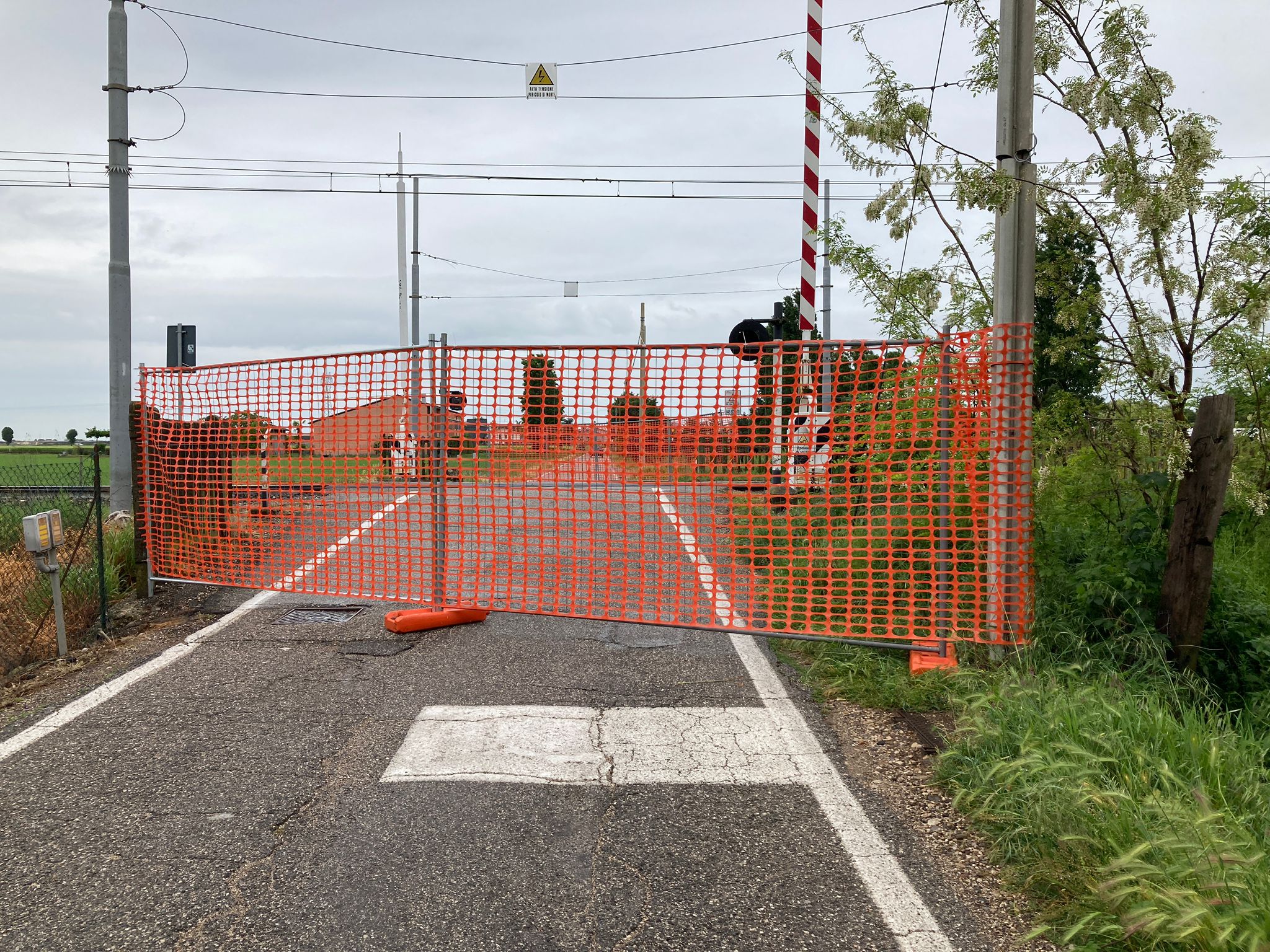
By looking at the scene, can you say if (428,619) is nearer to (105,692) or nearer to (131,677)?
(131,677)

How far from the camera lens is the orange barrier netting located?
17.2ft

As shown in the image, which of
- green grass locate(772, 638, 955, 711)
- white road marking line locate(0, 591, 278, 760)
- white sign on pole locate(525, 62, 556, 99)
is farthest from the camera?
white sign on pole locate(525, 62, 556, 99)

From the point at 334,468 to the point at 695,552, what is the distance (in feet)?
10.6

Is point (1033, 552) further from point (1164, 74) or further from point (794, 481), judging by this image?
point (1164, 74)

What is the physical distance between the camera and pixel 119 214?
1173cm

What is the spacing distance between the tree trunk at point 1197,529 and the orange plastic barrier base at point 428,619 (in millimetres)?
4155

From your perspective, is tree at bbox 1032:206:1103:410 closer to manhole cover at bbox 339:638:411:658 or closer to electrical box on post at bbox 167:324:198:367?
manhole cover at bbox 339:638:411:658

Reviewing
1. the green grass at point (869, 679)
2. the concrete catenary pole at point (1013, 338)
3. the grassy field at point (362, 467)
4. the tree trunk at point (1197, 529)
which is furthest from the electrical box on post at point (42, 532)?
the tree trunk at point (1197, 529)

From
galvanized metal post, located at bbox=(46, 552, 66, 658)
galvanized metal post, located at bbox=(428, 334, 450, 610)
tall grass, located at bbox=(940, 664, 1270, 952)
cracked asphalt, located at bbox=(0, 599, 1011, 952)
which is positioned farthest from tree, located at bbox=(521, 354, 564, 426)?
tall grass, located at bbox=(940, 664, 1270, 952)

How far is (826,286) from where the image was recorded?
28.0m

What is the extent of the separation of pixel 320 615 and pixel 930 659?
4351mm

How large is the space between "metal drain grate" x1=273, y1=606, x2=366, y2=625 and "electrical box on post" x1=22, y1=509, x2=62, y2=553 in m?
1.50

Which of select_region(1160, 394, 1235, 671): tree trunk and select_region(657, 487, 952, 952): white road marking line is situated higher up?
select_region(1160, 394, 1235, 671): tree trunk

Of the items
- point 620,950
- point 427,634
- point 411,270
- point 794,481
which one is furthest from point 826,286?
point 620,950
